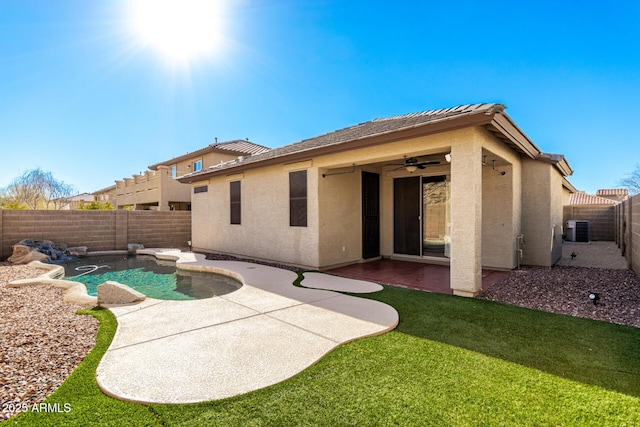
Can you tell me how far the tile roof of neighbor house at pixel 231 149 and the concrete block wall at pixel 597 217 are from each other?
21274 mm

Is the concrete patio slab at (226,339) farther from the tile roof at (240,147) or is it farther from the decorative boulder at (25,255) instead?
the tile roof at (240,147)

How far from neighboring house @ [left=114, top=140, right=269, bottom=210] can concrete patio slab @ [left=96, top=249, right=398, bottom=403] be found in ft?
60.7

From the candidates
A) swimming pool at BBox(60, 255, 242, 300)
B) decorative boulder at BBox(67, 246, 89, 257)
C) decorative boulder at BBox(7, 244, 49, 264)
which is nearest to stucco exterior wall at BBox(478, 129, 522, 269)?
swimming pool at BBox(60, 255, 242, 300)

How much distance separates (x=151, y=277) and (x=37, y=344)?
596cm

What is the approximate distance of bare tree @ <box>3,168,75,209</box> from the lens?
34.6 m

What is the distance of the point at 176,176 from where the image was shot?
2653 centimetres

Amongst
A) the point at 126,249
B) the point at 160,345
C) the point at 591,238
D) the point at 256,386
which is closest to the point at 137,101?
the point at 126,249

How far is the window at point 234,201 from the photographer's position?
474 inches

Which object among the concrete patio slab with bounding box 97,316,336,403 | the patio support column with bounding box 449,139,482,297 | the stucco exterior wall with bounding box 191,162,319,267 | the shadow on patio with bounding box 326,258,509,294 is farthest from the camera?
the stucco exterior wall with bounding box 191,162,319,267

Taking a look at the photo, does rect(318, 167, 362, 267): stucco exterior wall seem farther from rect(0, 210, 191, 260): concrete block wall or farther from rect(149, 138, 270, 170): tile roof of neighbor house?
rect(149, 138, 270, 170): tile roof of neighbor house

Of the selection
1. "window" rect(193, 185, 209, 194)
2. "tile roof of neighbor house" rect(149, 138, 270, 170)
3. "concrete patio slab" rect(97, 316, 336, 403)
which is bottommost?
"concrete patio slab" rect(97, 316, 336, 403)

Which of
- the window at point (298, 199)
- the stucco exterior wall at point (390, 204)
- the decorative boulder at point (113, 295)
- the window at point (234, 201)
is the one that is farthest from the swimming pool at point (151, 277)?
the window at point (234, 201)

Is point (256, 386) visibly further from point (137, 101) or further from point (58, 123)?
point (58, 123)

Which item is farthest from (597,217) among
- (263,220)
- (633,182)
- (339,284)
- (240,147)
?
(633,182)
